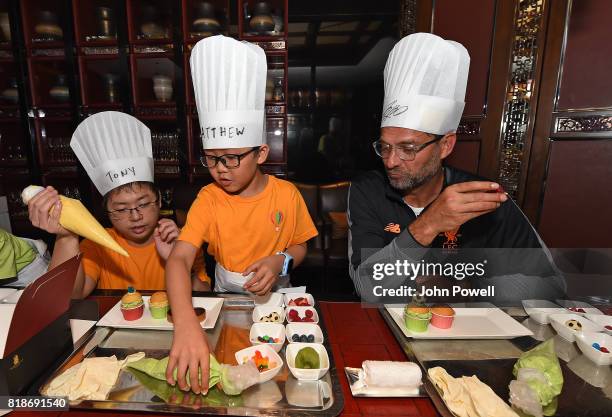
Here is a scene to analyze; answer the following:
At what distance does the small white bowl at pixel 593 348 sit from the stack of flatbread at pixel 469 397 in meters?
0.39

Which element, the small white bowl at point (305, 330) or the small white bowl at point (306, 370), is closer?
the small white bowl at point (306, 370)

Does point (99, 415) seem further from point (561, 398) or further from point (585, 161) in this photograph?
point (585, 161)

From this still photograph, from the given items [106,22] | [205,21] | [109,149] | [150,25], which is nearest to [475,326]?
[109,149]

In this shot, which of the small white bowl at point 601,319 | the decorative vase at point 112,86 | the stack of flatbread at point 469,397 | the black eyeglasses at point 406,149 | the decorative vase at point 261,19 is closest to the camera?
the stack of flatbread at point 469,397

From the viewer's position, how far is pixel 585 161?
7.93 feet

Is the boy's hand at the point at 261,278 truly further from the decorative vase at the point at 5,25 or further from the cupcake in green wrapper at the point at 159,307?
the decorative vase at the point at 5,25

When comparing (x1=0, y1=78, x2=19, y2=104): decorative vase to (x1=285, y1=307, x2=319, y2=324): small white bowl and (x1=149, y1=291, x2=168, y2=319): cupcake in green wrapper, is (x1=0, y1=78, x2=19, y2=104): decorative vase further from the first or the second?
(x1=285, y1=307, x2=319, y2=324): small white bowl

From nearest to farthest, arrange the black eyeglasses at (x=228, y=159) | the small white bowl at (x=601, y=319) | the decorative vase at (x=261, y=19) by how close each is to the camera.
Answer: the small white bowl at (x=601, y=319)
the black eyeglasses at (x=228, y=159)
the decorative vase at (x=261, y=19)

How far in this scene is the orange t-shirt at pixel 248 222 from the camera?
1616 mm

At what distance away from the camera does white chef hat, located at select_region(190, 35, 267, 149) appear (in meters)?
1.39

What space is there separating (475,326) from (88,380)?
45.0 inches

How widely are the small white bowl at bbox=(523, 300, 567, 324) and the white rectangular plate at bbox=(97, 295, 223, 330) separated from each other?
110cm

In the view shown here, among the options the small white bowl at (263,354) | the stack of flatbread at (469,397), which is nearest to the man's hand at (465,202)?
the stack of flatbread at (469,397)

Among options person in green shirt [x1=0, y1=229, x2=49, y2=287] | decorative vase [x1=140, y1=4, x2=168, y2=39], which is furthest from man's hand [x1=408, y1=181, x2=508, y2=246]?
decorative vase [x1=140, y1=4, x2=168, y2=39]
